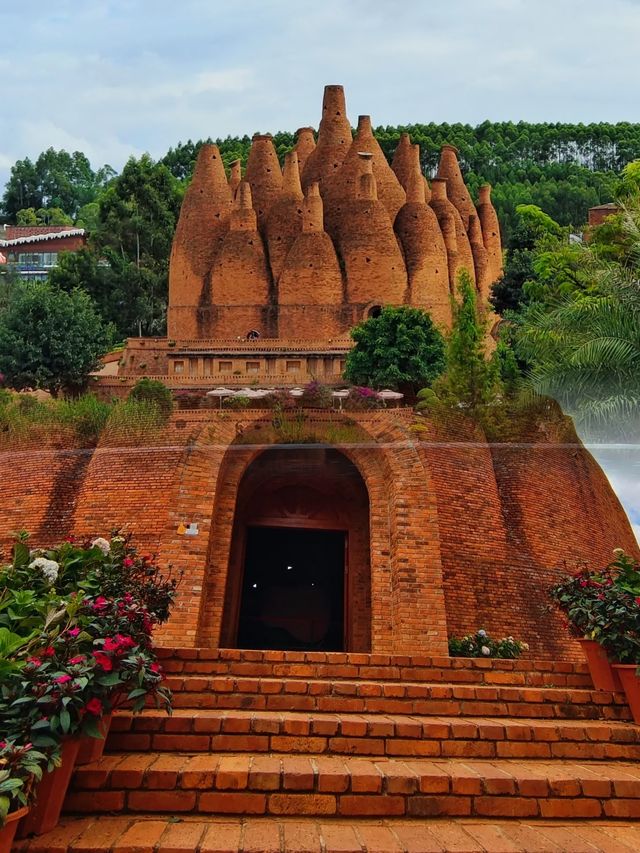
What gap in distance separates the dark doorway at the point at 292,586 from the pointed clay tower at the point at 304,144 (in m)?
18.1

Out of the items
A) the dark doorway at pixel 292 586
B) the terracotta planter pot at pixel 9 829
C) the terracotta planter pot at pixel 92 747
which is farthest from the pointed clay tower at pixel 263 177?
the terracotta planter pot at pixel 9 829

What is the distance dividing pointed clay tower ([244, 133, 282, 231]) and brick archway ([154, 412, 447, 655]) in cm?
1778

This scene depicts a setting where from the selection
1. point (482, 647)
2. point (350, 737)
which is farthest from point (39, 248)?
point (350, 737)

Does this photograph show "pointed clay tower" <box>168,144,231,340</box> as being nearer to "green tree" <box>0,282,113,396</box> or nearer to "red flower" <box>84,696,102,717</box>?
"green tree" <box>0,282,113,396</box>

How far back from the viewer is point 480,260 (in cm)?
3167

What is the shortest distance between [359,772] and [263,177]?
2631cm

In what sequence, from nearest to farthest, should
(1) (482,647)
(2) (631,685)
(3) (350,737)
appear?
(3) (350,737) < (2) (631,685) < (1) (482,647)

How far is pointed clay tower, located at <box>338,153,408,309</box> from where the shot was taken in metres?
26.8

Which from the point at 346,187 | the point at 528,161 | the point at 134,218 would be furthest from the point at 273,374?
the point at 528,161

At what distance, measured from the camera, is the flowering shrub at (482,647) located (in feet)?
31.8

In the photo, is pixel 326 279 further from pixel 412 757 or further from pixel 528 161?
pixel 528 161

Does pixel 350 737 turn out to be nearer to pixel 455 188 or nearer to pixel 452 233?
pixel 452 233

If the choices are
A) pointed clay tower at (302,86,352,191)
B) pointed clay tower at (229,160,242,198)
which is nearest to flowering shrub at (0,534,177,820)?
pointed clay tower at (302,86,352,191)

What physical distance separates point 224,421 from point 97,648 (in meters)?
7.40
